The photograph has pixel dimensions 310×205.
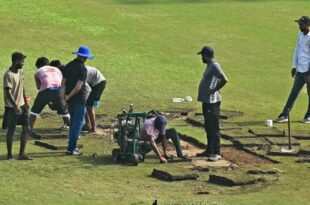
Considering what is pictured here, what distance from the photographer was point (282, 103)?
875 inches

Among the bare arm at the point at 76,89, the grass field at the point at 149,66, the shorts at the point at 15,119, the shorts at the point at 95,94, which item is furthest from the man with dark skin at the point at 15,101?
the shorts at the point at 95,94

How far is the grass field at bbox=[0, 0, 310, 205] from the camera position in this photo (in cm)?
1281

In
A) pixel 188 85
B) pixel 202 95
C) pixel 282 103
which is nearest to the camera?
pixel 202 95

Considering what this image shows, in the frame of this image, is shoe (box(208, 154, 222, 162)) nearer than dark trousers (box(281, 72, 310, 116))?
Yes

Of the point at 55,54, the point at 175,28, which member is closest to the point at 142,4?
the point at 175,28

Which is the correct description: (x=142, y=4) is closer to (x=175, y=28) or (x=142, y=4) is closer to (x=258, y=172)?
(x=175, y=28)

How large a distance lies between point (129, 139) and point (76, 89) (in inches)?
51.9

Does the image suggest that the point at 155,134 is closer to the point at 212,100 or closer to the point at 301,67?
the point at 212,100

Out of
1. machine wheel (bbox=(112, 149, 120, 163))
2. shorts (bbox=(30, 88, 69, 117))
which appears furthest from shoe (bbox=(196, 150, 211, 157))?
shorts (bbox=(30, 88, 69, 117))

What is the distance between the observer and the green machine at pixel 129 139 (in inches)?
579

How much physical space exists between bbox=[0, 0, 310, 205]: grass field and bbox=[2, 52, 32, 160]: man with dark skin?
1.37ft

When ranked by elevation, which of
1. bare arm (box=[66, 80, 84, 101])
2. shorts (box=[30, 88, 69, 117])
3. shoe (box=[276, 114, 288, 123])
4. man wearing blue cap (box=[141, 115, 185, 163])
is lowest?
shoe (box=[276, 114, 288, 123])

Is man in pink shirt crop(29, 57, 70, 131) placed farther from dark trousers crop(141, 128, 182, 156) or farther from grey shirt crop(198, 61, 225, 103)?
grey shirt crop(198, 61, 225, 103)

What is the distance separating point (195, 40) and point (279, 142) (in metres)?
13.3
